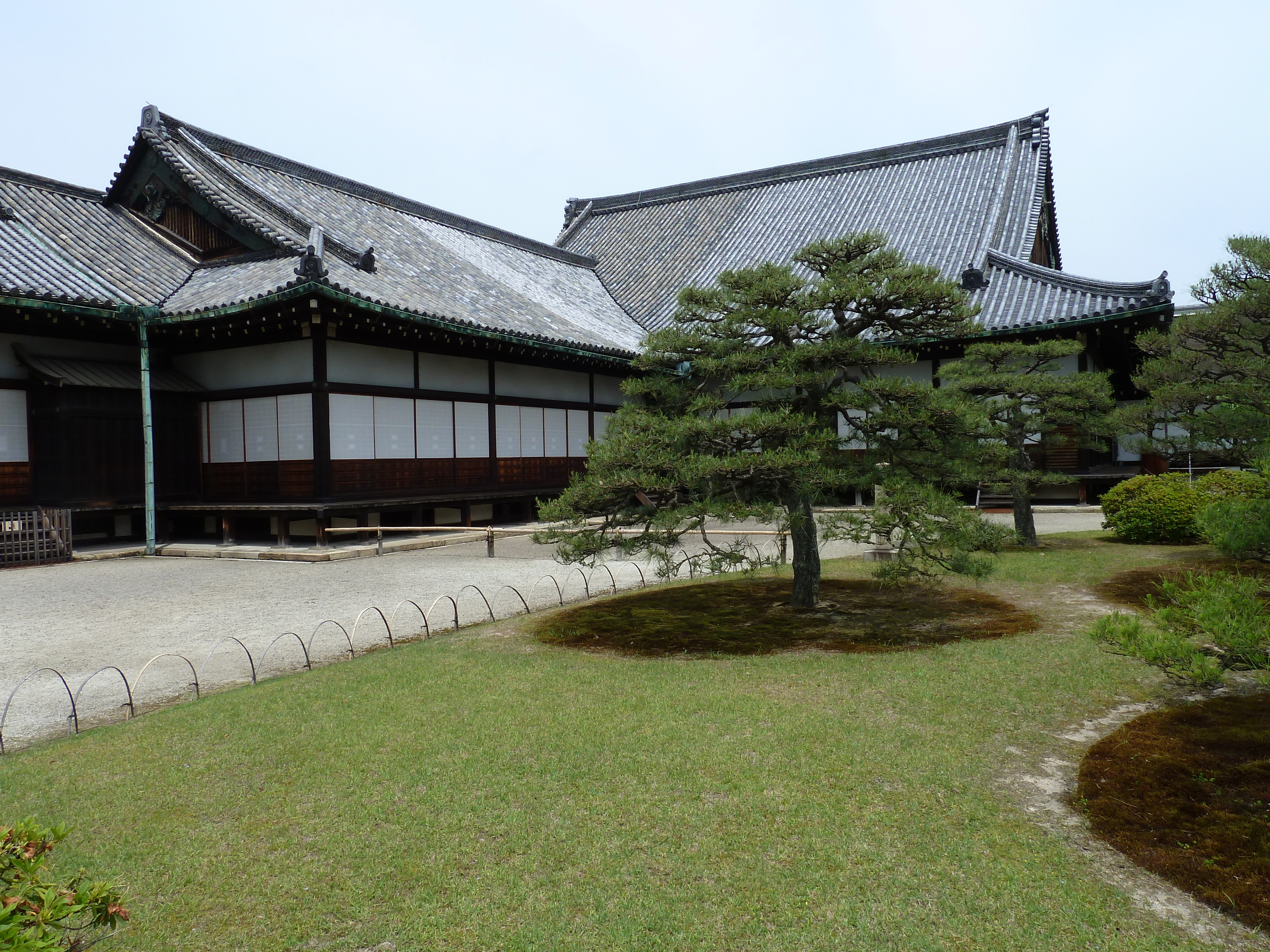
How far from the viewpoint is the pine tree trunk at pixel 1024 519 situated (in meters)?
12.4

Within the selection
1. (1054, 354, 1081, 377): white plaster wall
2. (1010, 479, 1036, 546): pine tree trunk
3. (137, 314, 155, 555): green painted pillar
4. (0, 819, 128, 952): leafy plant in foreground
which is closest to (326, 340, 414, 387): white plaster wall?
(137, 314, 155, 555): green painted pillar

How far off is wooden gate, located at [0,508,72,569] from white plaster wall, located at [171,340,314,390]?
354 cm

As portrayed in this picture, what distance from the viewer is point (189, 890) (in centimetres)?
340

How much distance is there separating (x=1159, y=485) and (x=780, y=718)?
1077cm

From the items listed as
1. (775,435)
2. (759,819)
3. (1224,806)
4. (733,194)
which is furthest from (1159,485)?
(733,194)

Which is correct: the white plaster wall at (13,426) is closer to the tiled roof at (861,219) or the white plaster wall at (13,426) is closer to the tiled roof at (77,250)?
the tiled roof at (77,250)

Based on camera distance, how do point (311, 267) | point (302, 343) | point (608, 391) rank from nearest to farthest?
point (311, 267), point (302, 343), point (608, 391)

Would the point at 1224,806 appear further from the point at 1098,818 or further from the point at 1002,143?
the point at 1002,143

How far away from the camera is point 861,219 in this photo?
2544cm

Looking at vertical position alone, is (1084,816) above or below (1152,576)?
below

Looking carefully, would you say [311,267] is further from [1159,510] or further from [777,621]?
[1159,510]

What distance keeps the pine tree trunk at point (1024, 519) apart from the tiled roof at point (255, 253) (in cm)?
946

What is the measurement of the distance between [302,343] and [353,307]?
1.66 meters

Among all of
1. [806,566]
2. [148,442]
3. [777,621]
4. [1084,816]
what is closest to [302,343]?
[148,442]
